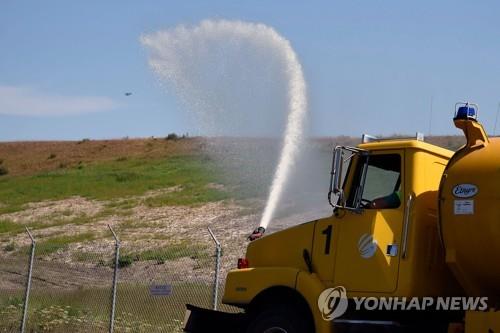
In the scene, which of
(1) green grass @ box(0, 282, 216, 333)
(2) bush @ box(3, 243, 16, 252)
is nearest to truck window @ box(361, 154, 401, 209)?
(1) green grass @ box(0, 282, 216, 333)

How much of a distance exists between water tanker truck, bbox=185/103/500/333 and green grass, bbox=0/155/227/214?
29651 millimetres

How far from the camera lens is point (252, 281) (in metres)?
10.7

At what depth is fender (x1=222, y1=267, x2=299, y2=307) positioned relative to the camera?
10.3m

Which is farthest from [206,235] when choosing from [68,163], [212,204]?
[68,163]

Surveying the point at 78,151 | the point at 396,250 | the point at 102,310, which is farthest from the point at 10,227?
the point at 78,151

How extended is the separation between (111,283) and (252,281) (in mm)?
13446

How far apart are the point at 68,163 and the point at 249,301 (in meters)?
63.3

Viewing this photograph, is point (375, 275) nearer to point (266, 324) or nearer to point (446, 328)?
point (446, 328)

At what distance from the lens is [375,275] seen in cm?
951

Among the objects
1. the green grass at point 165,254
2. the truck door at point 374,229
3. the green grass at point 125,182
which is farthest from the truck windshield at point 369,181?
the green grass at point 125,182

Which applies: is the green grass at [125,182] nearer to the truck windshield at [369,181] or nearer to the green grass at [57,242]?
the green grass at [57,242]

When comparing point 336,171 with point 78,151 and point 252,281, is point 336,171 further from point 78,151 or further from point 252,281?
point 78,151

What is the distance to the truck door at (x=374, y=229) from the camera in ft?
31.0

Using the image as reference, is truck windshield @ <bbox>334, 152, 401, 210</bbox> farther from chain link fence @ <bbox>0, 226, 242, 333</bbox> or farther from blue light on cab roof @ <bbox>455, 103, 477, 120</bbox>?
chain link fence @ <bbox>0, 226, 242, 333</bbox>
